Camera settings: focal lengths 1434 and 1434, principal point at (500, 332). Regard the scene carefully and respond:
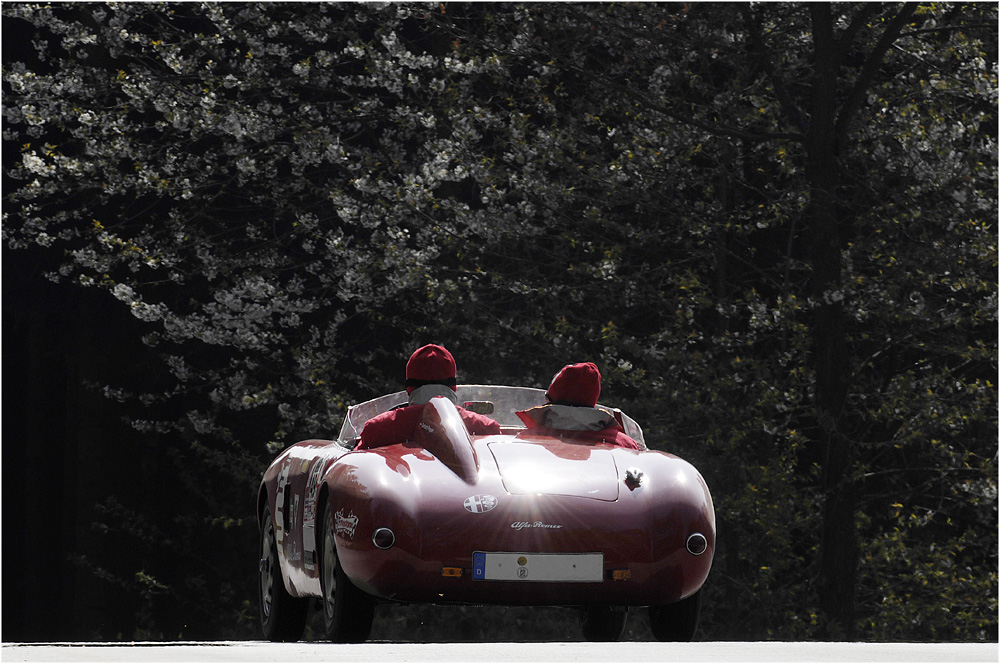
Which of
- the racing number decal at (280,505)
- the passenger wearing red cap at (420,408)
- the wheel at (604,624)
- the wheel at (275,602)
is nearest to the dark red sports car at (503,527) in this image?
the passenger wearing red cap at (420,408)

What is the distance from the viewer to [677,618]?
272 inches

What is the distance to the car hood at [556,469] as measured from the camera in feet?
20.8

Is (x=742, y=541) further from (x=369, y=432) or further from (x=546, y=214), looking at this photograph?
(x=369, y=432)

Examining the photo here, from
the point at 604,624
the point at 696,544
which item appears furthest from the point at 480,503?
the point at 604,624

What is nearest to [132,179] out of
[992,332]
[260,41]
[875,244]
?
[260,41]

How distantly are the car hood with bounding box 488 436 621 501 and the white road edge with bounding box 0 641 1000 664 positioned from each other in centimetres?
72

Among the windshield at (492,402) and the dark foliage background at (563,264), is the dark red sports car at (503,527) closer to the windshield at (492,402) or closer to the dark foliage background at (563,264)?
the windshield at (492,402)

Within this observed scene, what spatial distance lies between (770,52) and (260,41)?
480cm

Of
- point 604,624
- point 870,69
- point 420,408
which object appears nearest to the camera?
point 420,408

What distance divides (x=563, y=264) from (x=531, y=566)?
22.7 feet

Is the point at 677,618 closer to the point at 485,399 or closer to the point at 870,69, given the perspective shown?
the point at 485,399

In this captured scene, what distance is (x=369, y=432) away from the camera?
7113 millimetres

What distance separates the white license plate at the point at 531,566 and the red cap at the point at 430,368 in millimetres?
1388

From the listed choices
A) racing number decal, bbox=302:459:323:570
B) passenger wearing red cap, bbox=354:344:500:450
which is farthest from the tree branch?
racing number decal, bbox=302:459:323:570
